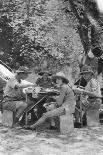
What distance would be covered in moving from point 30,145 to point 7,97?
1.91 meters

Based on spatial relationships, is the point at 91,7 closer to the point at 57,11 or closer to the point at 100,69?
the point at 100,69

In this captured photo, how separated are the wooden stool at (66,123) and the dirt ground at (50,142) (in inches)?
4.5

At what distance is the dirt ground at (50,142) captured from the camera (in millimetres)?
5258

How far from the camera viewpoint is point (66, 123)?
6.62m

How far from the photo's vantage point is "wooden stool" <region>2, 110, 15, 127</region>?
7223 mm

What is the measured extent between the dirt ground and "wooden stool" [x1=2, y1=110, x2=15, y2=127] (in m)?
0.21

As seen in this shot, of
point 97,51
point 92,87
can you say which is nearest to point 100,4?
point 97,51

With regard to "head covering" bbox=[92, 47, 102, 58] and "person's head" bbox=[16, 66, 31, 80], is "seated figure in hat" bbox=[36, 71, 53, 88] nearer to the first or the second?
"person's head" bbox=[16, 66, 31, 80]

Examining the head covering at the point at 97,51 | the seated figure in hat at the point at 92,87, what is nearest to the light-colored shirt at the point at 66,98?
the seated figure in hat at the point at 92,87

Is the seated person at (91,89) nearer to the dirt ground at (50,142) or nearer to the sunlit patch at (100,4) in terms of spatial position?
the dirt ground at (50,142)

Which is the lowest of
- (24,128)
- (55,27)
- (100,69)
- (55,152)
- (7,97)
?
(55,152)

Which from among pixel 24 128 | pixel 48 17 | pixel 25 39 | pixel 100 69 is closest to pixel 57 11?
pixel 48 17

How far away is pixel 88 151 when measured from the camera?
5301mm

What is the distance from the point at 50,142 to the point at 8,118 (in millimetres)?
1700
